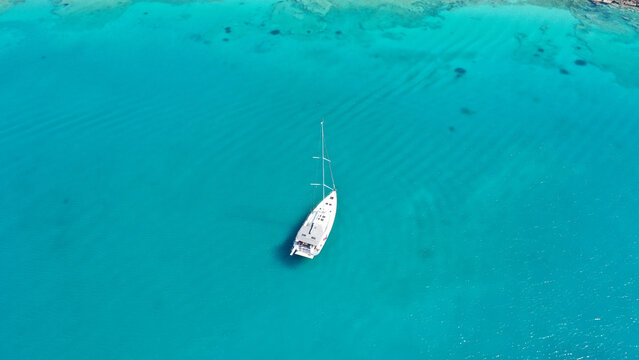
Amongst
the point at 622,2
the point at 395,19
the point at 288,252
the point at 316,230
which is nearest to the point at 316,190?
the point at 316,230

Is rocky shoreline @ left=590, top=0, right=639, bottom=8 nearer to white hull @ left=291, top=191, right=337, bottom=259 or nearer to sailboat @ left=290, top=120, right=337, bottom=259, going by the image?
sailboat @ left=290, top=120, right=337, bottom=259

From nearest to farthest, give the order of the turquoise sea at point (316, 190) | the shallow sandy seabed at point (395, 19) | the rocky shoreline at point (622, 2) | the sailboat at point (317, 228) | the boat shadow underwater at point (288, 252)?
the turquoise sea at point (316, 190), the sailboat at point (317, 228), the boat shadow underwater at point (288, 252), the shallow sandy seabed at point (395, 19), the rocky shoreline at point (622, 2)

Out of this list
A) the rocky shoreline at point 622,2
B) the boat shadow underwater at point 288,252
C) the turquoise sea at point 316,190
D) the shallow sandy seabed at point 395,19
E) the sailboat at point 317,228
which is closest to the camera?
the turquoise sea at point 316,190

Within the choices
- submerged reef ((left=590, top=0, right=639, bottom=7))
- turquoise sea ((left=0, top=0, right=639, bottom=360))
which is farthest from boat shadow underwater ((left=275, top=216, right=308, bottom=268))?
submerged reef ((left=590, top=0, right=639, bottom=7))

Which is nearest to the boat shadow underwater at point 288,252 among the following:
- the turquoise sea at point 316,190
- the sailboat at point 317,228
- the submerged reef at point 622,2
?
the turquoise sea at point 316,190

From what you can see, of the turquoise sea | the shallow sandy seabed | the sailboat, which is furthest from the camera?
the shallow sandy seabed

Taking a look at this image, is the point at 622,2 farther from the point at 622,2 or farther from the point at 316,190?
the point at 316,190

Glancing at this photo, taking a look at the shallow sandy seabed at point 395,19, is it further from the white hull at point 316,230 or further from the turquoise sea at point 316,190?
the white hull at point 316,230
